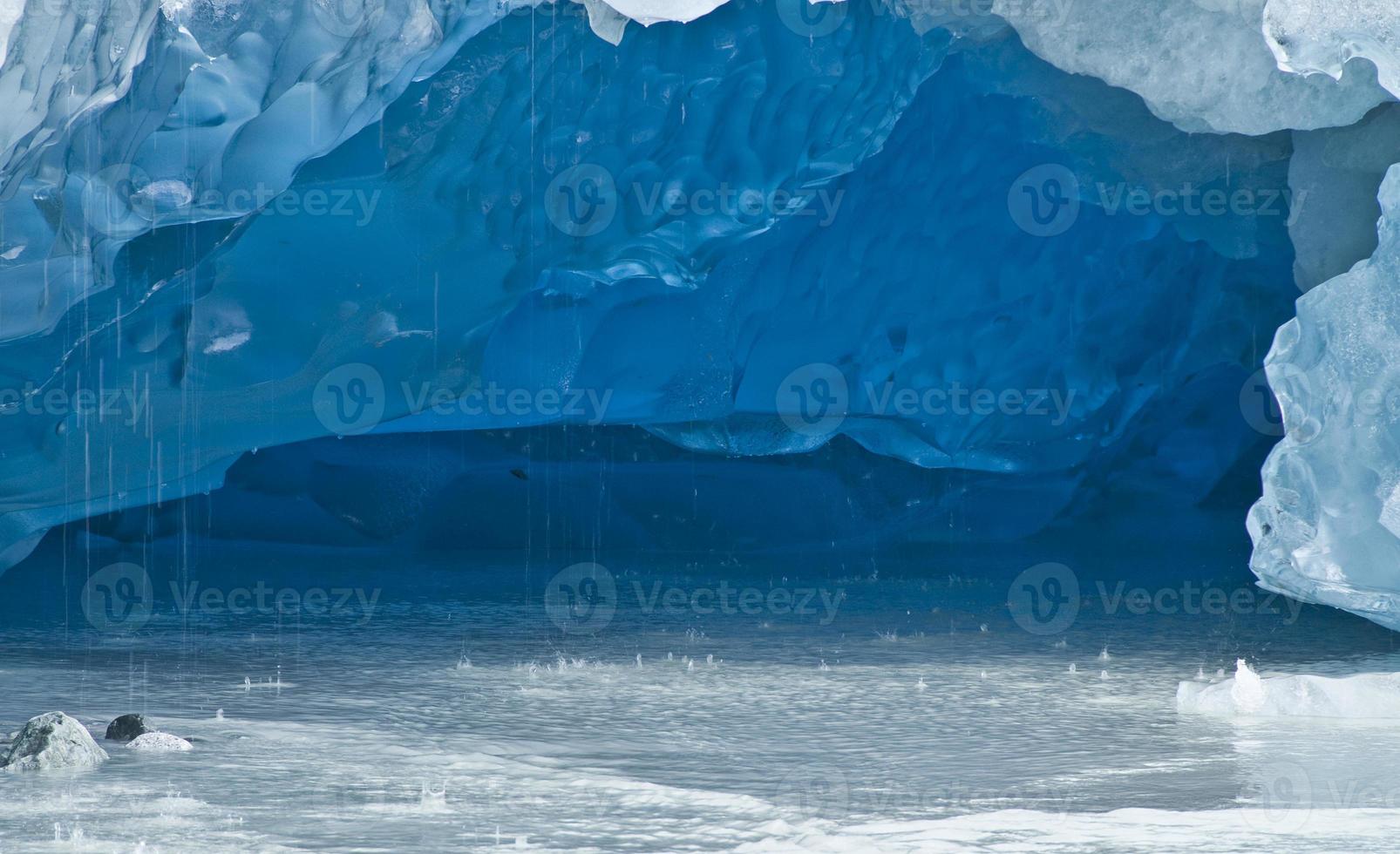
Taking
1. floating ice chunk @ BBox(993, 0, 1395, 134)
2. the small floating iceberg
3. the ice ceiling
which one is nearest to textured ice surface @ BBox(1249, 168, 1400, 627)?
the ice ceiling

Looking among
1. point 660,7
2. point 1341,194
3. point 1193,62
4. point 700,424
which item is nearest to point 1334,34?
point 1193,62

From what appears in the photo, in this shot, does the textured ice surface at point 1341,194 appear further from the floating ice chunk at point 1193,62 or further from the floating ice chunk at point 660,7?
the floating ice chunk at point 660,7

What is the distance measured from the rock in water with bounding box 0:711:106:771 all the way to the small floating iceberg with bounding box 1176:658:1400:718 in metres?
2.78

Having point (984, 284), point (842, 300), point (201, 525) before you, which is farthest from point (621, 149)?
point (201, 525)

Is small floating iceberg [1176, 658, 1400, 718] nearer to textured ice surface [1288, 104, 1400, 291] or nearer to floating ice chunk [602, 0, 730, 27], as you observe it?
textured ice surface [1288, 104, 1400, 291]

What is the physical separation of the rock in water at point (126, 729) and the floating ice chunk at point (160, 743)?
5 cm

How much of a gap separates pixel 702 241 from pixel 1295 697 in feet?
10.8

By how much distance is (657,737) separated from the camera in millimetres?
3600

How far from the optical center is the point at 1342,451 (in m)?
4.42

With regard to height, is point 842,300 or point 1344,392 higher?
point 842,300

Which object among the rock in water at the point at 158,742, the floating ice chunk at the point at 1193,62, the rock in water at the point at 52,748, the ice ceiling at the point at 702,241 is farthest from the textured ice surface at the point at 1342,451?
the rock in water at the point at 52,748

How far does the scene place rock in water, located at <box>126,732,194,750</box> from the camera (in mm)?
3389

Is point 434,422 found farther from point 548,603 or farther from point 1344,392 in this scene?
point 1344,392

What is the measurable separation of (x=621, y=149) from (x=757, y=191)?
61cm
